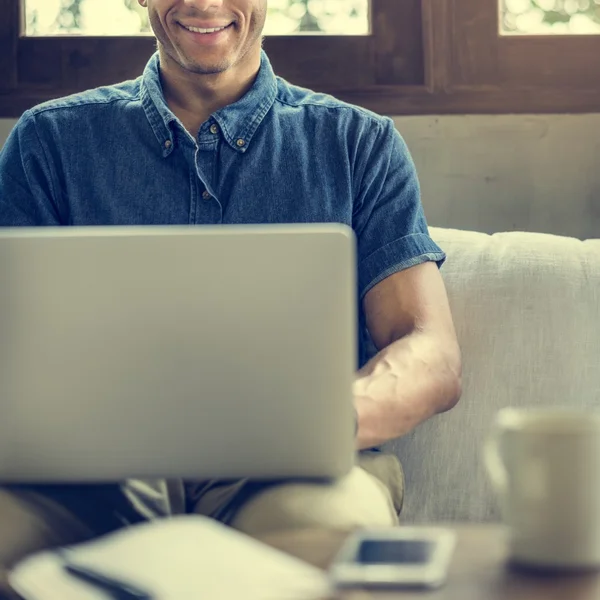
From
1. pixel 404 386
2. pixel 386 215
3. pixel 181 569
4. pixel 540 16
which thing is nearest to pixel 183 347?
pixel 181 569

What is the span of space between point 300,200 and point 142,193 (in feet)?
0.81

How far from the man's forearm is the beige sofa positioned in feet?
0.41

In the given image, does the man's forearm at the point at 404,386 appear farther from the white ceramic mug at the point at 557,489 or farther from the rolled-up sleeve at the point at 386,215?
the white ceramic mug at the point at 557,489

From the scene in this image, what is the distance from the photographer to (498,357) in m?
1.70

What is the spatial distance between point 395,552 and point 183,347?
0.77 feet

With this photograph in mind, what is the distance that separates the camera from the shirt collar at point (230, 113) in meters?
1.69

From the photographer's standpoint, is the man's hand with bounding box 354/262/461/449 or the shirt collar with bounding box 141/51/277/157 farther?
the shirt collar with bounding box 141/51/277/157

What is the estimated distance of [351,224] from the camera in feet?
5.52

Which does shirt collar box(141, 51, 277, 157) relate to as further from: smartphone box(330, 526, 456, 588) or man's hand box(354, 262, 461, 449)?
smartphone box(330, 526, 456, 588)

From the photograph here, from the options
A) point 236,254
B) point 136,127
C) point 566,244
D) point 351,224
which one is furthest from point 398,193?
point 236,254

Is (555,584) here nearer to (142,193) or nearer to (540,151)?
(142,193)

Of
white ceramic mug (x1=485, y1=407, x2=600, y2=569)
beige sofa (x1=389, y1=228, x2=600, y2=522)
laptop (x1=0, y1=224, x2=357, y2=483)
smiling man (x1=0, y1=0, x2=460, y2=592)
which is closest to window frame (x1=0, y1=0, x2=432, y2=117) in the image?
smiling man (x1=0, y1=0, x2=460, y2=592)

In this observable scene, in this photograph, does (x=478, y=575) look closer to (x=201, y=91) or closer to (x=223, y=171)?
(x=223, y=171)

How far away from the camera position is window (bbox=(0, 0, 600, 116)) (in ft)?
6.89
